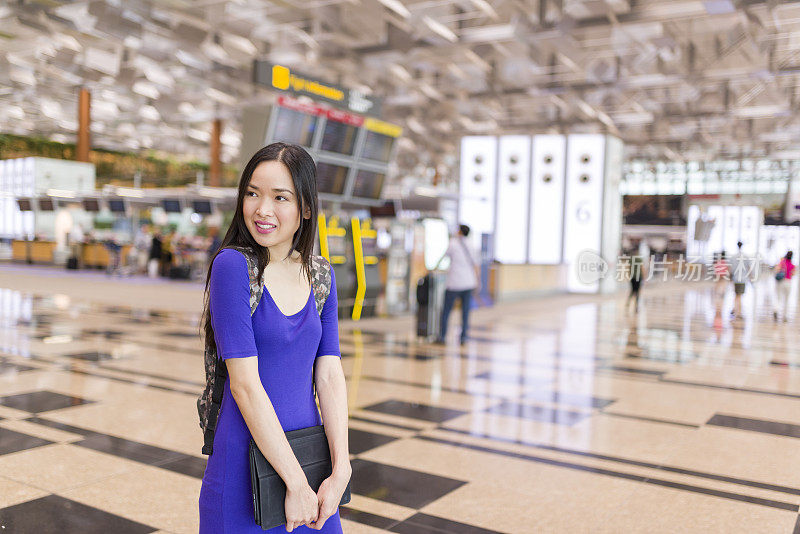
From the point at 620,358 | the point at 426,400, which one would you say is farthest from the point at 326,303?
the point at 620,358

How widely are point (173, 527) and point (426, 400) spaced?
263cm

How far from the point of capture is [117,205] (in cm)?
2092

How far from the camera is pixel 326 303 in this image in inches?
58.2

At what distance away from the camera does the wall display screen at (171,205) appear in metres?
21.0

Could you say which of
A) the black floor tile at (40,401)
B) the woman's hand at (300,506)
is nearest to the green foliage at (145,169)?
the black floor tile at (40,401)

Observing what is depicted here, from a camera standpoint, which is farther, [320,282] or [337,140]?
[337,140]

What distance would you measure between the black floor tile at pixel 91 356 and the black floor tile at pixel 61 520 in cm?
349

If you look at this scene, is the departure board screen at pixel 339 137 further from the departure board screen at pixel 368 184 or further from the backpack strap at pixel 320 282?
the backpack strap at pixel 320 282

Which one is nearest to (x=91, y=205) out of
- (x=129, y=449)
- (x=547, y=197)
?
(x=547, y=197)

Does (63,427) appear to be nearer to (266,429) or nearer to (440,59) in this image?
(266,429)

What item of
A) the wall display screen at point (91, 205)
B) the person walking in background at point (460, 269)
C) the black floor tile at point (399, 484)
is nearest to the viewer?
the black floor tile at point (399, 484)

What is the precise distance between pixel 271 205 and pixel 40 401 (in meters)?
3.95

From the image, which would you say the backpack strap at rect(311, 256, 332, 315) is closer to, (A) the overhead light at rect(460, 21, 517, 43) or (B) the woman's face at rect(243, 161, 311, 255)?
(B) the woman's face at rect(243, 161, 311, 255)

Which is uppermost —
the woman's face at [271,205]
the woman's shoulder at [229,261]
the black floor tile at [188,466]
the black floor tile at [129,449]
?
the woman's face at [271,205]
